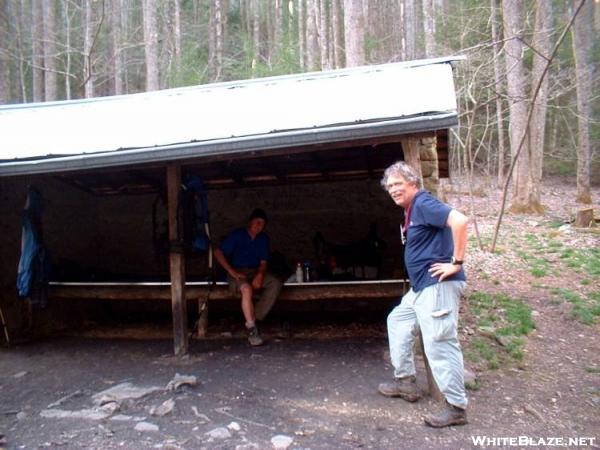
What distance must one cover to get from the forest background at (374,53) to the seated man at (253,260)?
4.03m

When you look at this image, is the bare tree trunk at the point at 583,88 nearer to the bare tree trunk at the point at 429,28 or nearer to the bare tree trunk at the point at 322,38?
the bare tree trunk at the point at 429,28

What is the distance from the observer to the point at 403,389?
3.67m

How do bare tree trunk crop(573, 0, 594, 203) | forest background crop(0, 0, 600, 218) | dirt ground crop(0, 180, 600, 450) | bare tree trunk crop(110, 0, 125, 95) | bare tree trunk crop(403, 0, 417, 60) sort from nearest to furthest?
dirt ground crop(0, 180, 600, 450)
forest background crop(0, 0, 600, 218)
bare tree trunk crop(573, 0, 594, 203)
bare tree trunk crop(403, 0, 417, 60)
bare tree trunk crop(110, 0, 125, 95)

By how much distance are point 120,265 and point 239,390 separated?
→ 473 cm

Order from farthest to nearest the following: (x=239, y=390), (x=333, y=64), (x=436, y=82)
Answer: (x=333, y=64), (x=436, y=82), (x=239, y=390)

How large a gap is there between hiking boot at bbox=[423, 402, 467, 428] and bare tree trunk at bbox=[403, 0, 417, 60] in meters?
13.8

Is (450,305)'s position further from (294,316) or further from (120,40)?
(120,40)

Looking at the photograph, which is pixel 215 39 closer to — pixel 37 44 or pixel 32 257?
pixel 37 44

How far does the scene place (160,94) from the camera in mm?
5984

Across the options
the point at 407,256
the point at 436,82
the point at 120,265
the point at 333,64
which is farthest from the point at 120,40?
the point at 407,256

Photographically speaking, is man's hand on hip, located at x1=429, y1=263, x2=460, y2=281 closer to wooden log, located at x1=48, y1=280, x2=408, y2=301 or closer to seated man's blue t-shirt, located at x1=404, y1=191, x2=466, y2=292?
seated man's blue t-shirt, located at x1=404, y1=191, x2=466, y2=292

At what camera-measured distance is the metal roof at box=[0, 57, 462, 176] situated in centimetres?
367

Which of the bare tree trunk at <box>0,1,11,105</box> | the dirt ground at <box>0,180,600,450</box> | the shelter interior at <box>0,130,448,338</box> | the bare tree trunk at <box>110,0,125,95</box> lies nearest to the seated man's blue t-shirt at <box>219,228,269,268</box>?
the dirt ground at <box>0,180,600,450</box>

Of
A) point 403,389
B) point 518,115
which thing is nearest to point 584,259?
point 518,115
